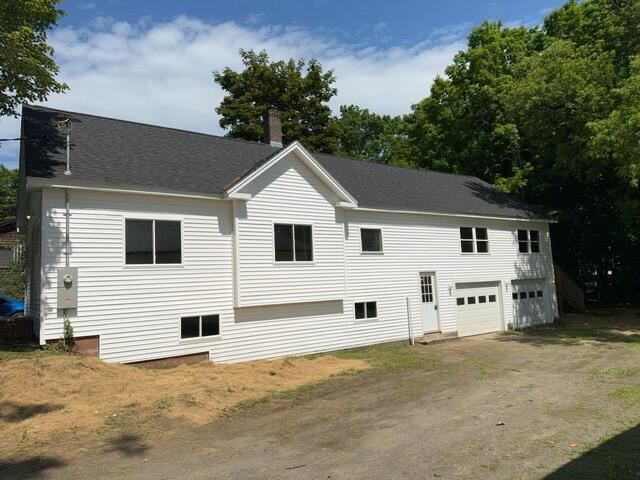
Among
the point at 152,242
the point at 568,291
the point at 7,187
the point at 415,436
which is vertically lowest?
the point at 415,436

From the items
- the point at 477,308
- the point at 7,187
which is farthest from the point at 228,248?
the point at 7,187

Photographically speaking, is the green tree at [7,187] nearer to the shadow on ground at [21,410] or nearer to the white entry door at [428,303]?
the white entry door at [428,303]

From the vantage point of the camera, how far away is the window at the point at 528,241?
2417 centimetres

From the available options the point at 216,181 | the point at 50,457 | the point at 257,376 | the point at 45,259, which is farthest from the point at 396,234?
the point at 50,457

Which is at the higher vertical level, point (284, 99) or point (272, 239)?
point (284, 99)

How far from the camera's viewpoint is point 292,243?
15.4 m

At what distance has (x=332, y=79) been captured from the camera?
1550 inches

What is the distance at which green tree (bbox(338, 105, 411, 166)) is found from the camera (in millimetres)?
52031

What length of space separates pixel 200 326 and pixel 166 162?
17.0 ft

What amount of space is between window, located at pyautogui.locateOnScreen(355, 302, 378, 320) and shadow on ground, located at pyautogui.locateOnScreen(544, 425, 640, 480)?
1087 centimetres

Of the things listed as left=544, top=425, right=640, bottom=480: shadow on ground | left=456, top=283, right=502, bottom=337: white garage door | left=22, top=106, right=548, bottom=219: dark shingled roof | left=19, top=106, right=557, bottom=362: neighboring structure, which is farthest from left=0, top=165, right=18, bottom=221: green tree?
left=544, top=425, right=640, bottom=480: shadow on ground

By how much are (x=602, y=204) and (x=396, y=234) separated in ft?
63.2

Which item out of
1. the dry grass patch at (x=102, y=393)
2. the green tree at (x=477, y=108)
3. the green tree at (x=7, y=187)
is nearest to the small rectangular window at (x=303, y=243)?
the dry grass patch at (x=102, y=393)

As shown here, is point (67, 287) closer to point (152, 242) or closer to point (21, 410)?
point (152, 242)
